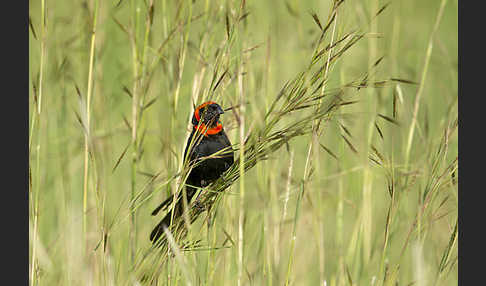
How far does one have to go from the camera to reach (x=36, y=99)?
2066mm

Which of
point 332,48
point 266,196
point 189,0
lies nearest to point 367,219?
point 266,196

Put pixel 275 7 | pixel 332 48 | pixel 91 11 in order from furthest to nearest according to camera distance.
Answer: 1. pixel 275 7
2. pixel 91 11
3. pixel 332 48

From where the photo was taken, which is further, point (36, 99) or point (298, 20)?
point (298, 20)

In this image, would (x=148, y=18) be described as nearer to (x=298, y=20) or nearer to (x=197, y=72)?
(x=197, y=72)

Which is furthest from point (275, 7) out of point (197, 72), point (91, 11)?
point (91, 11)

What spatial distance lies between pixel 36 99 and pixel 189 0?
2.12 feet

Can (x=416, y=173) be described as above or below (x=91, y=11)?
below

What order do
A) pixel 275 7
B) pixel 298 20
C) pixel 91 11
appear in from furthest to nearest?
pixel 275 7, pixel 298 20, pixel 91 11

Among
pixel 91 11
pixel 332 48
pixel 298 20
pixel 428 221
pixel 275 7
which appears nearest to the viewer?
pixel 332 48

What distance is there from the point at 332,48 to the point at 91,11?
3.03 feet

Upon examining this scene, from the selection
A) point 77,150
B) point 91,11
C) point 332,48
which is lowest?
point 77,150

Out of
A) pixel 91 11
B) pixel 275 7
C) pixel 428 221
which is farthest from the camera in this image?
pixel 275 7

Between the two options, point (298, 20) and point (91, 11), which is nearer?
point (91, 11)

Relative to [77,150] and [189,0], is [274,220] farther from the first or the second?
[77,150]
